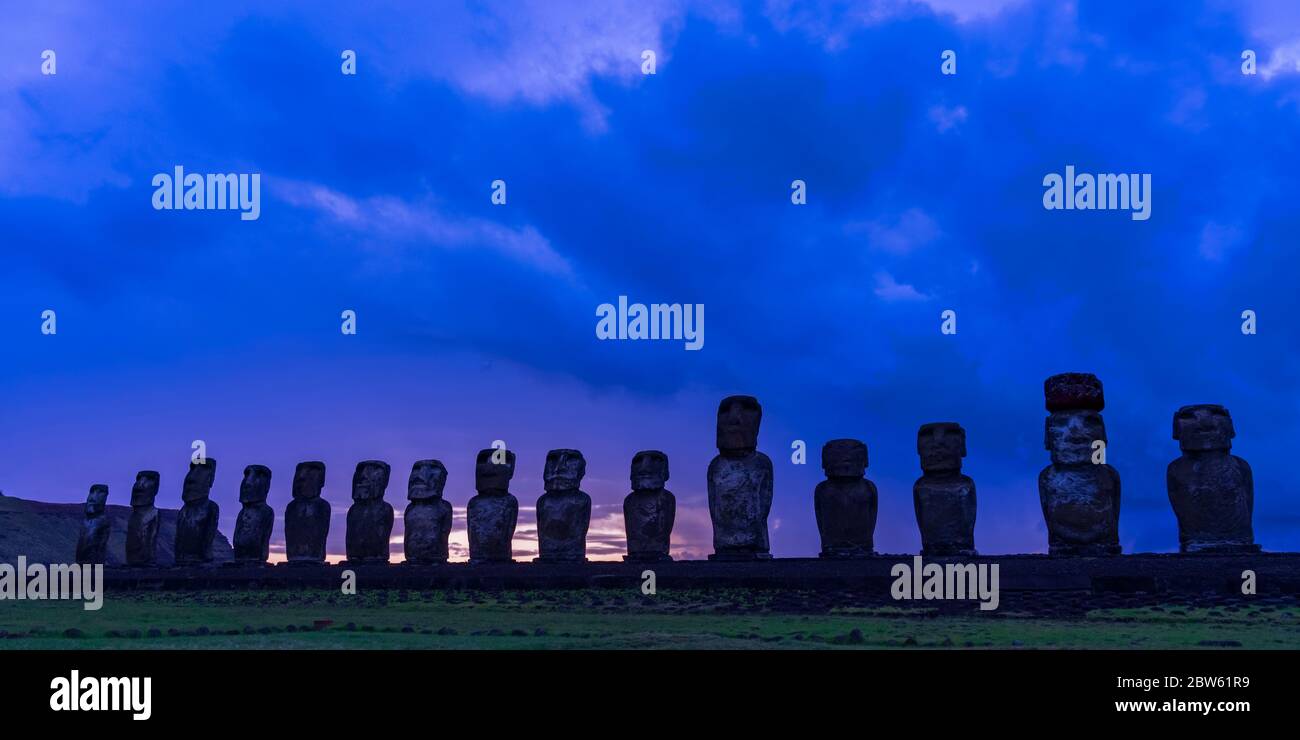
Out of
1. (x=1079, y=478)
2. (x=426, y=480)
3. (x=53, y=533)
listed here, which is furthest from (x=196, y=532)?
(x=53, y=533)

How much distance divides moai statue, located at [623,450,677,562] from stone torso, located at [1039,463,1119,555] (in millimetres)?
5358

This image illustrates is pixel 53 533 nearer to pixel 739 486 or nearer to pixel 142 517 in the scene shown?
pixel 142 517

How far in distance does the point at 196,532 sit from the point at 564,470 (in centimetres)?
892

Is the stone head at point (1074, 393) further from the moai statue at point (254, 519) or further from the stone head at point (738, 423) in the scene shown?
the moai statue at point (254, 519)

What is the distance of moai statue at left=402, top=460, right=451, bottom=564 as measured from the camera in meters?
20.0

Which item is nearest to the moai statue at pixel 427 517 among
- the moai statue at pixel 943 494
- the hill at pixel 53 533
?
the moai statue at pixel 943 494

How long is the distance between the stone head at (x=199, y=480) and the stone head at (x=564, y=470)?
835 cm

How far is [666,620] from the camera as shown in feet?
39.2

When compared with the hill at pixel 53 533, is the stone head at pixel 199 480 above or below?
above

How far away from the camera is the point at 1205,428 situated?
49.3ft

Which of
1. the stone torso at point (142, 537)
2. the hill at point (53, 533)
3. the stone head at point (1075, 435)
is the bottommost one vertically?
the hill at point (53, 533)

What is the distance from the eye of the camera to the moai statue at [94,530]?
82.6 ft
